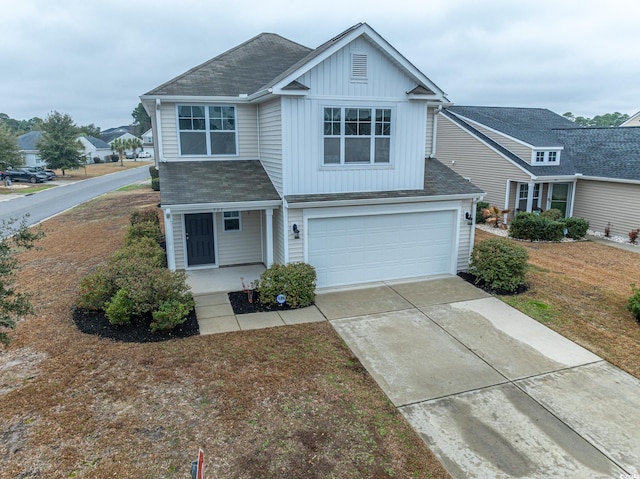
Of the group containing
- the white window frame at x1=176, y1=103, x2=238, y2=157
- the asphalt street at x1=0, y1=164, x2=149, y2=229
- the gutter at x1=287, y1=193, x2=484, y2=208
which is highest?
the white window frame at x1=176, y1=103, x2=238, y2=157

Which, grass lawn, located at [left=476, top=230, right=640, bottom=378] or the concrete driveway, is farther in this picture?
grass lawn, located at [left=476, top=230, right=640, bottom=378]

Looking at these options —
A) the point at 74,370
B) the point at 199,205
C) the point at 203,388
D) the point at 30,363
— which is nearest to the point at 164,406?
the point at 203,388

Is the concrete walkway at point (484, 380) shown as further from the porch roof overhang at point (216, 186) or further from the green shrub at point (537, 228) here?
the green shrub at point (537, 228)

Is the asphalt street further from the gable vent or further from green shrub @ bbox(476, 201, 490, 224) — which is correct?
green shrub @ bbox(476, 201, 490, 224)

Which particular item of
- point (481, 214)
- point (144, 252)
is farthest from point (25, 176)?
point (481, 214)

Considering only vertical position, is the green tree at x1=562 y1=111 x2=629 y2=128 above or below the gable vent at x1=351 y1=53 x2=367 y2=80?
above

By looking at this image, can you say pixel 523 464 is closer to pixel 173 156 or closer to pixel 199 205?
pixel 199 205

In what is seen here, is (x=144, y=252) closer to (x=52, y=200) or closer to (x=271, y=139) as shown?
(x=271, y=139)

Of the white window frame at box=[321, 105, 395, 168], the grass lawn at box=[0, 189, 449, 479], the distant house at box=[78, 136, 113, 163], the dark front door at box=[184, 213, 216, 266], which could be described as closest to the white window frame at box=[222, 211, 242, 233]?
the dark front door at box=[184, 213, 216, 266]

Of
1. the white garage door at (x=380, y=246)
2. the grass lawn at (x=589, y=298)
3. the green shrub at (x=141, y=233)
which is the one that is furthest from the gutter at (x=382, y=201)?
the green shrub at (x=141, y=233)

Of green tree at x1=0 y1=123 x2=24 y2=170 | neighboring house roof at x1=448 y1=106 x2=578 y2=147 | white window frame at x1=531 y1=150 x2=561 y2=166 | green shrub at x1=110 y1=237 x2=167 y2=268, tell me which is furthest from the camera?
green tree at x1=0 y1=123 x2=24 y2=170
